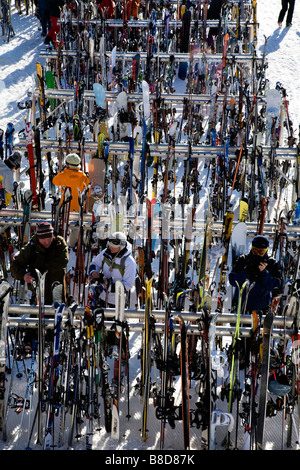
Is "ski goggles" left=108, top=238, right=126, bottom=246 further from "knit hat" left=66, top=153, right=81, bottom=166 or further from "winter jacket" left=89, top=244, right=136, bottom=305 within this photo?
"knit hat" left=66, top=153, right=81, bottom=166

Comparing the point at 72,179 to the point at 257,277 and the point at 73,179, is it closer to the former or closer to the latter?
the point at 73,179

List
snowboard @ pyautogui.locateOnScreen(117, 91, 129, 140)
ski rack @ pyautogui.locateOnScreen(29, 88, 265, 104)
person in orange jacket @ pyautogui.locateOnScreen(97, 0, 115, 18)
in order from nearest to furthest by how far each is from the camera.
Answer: snowboard @ pyautogui.locateOnScreen(117, 91, 129, 140) < ski rack @ pyautogui.locateOnScreen(29, 88, 265, 104) < person in orange jacket @ pyautogui.locateOnScreen(97, 0, 115, 18)

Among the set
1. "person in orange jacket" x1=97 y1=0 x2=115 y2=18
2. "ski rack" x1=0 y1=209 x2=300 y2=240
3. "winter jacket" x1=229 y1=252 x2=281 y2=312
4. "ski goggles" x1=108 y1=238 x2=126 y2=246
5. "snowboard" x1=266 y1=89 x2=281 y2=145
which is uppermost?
"person in orange jacket" x1=97 y1=0 x2=115 y2=18

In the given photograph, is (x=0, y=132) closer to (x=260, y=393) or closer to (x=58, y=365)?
(x=58, y=365)

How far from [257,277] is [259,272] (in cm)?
4

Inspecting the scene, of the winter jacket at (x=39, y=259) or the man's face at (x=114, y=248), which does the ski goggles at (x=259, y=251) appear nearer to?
the man's face at (x=114, y=248)

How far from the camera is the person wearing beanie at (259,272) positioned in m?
5.11

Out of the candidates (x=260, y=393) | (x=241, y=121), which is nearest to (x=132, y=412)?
(x=260, y=393)

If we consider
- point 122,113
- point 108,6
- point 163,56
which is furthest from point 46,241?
point 108,6

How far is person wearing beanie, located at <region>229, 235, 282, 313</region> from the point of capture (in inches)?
201

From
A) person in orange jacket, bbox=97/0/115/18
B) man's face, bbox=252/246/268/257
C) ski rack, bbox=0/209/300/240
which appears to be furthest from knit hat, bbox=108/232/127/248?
person in orange jacket, bbox=97/0/115/18

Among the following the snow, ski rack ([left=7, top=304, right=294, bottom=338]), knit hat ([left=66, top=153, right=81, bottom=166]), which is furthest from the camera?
the snow
